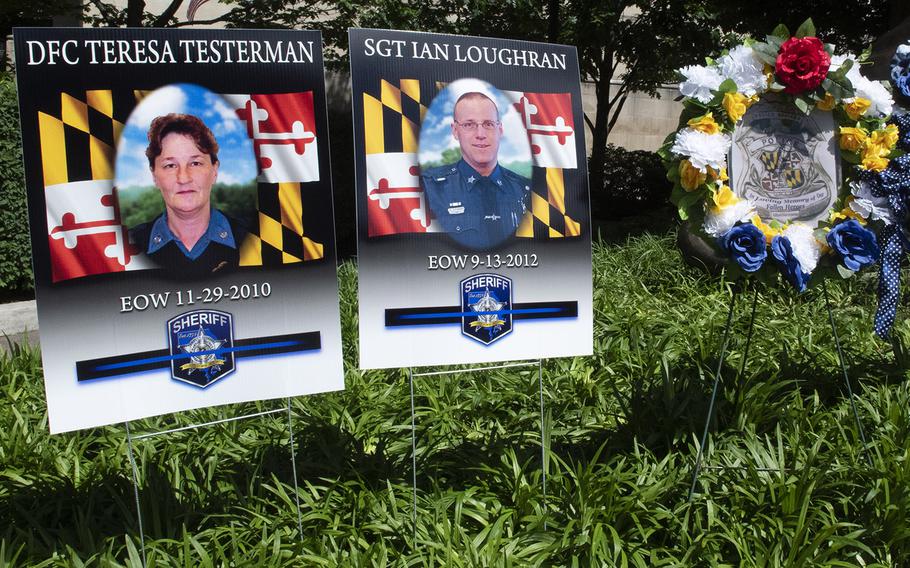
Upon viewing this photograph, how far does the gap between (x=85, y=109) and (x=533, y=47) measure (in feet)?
5.53

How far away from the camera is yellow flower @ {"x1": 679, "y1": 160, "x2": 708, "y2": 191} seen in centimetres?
333

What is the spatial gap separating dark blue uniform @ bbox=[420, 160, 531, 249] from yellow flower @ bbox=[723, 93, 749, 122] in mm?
896

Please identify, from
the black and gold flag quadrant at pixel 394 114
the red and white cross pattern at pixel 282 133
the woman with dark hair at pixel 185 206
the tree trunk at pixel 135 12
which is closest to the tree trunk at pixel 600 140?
the tree trunk at pixel 135 12

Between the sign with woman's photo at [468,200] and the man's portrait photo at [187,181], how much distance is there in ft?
1.42

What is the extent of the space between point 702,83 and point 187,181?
2.07 m

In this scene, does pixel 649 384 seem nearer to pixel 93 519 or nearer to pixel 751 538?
pixel 751 538

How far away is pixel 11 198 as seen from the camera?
6586 mm

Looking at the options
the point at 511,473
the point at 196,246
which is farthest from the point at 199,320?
the point at 511,473

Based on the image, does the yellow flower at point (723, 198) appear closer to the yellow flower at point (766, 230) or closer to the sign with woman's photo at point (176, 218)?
the yellow flower at point (766, 230)

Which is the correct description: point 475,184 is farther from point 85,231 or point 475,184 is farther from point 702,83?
point 85,231

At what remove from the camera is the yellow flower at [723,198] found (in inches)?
132

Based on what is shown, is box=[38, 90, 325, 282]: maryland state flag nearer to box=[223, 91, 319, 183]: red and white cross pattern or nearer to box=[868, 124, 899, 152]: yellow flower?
box=[223, 91, 319, 183]: red and white cross pattern

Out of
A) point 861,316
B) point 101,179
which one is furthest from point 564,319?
point 861,316

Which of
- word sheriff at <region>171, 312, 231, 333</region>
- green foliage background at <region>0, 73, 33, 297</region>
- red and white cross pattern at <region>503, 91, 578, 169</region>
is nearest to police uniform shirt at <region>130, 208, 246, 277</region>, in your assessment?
word sheriff at <region>171, 312, 231, 333</region>
